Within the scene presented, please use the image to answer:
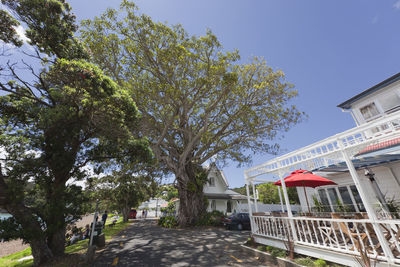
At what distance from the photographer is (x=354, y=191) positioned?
10375mm

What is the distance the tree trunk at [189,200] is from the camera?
14.5 metres

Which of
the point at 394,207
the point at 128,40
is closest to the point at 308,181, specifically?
the point at 394,207

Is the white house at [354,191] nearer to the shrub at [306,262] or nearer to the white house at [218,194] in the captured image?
the shrub at [306,262]

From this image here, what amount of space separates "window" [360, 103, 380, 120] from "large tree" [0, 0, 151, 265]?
14310 millimetres

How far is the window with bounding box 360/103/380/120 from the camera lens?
10663 millimetres

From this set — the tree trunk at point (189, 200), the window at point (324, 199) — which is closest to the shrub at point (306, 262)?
the window at point (324, 199)

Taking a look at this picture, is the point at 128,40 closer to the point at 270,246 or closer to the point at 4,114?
the point at 4,114

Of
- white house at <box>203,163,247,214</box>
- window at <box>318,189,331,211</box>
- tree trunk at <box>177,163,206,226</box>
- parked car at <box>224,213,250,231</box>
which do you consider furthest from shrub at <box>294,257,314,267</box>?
white house at <box>203,163,247,214</box>

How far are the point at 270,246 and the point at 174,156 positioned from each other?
1025 centimetres

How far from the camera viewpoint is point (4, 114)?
604 cm

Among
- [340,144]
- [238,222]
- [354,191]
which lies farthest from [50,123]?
[354,191]

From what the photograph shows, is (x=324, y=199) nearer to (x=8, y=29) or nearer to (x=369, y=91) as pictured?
(x=369, y=91)

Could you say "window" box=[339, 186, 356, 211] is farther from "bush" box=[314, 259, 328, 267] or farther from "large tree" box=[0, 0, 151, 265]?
"large tree" box=[0, 0, 151, 265]

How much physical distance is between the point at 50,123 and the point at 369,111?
55.6 ft
